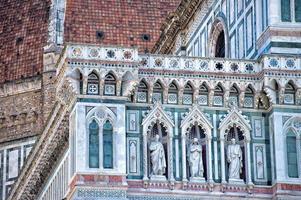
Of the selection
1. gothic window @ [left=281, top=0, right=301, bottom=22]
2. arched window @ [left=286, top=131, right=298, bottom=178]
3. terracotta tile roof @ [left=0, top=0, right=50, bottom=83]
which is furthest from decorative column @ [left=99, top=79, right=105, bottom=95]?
terracotta tile roof @ [left=0, top=0, right=50, bottom=83]

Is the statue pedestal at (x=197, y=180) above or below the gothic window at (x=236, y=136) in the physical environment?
below

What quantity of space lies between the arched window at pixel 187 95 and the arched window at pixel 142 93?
73cm

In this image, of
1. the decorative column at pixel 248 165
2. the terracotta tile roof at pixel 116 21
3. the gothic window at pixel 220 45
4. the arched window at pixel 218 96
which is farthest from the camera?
the terracotta tile roof at pixel 116 21

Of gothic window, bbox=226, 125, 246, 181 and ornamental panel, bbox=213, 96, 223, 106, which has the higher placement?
ornamental panel, bbox=213, 96, 223, 106

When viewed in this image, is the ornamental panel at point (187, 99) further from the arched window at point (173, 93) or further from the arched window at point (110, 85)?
the arched window at point (110, 85)

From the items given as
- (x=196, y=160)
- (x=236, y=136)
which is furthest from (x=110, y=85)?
(x=236, y=136)

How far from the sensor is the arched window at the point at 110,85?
26.1m

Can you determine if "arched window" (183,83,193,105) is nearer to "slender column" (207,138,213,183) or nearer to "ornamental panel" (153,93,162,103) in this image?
"ornamental panel" (153,93,162,103)

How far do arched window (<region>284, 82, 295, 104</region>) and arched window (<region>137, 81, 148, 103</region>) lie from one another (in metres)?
2.56

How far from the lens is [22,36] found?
54.0 meters

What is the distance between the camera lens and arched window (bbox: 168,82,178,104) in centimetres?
2669

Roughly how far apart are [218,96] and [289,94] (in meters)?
1.30

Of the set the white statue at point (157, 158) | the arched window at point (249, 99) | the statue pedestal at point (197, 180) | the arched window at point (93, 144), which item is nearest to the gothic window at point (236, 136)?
the arched window at point (249, 99)

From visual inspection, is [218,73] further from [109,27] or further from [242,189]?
[109,27]
